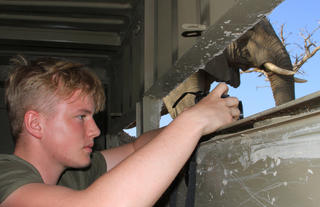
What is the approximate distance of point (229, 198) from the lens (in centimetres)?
106

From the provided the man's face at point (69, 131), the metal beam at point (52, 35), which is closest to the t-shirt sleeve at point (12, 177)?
the man's face at point (69, 131)

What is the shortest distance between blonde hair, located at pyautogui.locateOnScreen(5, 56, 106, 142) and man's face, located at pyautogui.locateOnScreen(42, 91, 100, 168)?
0.04m

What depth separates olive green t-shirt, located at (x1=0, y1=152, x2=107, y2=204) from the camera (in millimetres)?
1024

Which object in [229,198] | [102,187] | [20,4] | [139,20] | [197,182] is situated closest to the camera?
[102,187]

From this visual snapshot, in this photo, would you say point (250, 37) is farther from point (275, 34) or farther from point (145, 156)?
point (145, 156)

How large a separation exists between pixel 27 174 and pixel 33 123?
0.31 metres

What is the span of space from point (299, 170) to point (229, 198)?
13.2 inches

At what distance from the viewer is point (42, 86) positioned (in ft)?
4.59

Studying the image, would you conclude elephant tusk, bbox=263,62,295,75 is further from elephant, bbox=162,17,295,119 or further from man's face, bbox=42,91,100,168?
man's face, bbox=42,91,100,168

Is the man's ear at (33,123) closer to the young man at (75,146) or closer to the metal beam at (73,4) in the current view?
the young man at (75,146)

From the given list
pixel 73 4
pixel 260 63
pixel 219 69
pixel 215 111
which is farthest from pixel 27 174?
pixel 260 63

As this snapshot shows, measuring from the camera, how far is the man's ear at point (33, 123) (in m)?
1.35

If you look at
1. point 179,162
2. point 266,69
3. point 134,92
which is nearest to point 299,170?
point 179,162

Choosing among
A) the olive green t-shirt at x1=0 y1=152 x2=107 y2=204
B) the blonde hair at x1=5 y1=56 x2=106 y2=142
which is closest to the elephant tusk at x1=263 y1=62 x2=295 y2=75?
the olive green t-shirt at x1=0 y1=152 x2=107 y2=204
